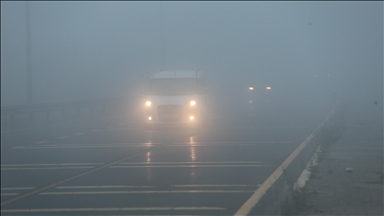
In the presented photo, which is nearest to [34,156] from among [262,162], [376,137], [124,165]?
[124,165]

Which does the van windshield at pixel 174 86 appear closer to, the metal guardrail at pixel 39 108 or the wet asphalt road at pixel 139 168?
the wet asphalt road at pixel 139 168

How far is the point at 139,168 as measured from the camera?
14.7m

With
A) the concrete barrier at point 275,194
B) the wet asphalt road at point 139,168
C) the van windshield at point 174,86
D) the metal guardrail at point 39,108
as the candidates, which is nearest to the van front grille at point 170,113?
the wet asphalt road at point 139,168

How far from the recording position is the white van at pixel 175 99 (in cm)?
2625

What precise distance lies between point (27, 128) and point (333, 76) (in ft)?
205

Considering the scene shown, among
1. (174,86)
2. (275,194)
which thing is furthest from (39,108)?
(275,194)

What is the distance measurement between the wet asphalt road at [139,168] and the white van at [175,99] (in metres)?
0.64

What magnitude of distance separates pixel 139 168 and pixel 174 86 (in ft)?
41.5

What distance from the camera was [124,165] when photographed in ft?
49.8

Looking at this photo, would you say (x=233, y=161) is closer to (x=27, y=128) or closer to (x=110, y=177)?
(x=110, y=177)

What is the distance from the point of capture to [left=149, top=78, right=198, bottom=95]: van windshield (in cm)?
2688

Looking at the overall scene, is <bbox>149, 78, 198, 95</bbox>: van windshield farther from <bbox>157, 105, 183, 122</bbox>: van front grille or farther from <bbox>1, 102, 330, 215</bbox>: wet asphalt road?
<bbox>1, 102, 330, 215</bbox>: wet asphalt road

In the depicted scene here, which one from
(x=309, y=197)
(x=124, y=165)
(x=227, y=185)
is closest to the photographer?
(x=309, y=197)

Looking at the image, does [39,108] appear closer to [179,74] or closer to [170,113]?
[179,74]
